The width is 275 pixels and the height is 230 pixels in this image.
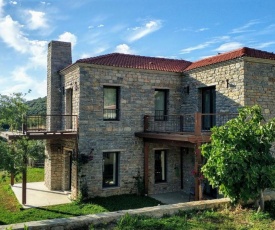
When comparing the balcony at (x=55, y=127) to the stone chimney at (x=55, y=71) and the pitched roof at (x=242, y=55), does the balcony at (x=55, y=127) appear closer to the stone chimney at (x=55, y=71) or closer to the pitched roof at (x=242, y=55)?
the stone chimney at (x=55, y=71)

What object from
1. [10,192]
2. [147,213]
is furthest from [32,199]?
[147,213]

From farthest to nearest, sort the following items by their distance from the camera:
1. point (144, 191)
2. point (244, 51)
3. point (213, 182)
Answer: point (144, 191)
point (244, 51)
point (213, 182)

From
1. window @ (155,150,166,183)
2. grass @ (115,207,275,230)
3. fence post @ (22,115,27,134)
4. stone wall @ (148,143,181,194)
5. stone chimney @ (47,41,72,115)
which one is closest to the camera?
grass @ (115,207,275,230)

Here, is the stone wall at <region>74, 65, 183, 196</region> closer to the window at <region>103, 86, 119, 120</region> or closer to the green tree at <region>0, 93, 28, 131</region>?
the window at <region>103, 86, 119, 120</region>

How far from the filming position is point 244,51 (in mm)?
11875

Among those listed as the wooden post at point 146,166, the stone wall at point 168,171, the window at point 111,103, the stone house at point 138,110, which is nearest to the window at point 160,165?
the stone house at point 138,110

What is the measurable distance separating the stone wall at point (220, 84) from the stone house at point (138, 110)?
0.04 metres

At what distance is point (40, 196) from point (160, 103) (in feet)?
24.1

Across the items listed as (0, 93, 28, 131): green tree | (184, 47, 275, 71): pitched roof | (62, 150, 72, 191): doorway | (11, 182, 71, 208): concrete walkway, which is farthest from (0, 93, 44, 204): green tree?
(184, 47, 275, 71): pitched roof

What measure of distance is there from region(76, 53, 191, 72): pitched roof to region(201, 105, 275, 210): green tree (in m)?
7.11

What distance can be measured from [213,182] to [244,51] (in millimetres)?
6432

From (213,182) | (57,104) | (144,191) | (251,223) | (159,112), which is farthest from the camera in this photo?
(57,104)

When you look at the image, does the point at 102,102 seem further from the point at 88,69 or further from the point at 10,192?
the point at 10,192

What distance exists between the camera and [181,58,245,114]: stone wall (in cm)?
1176
